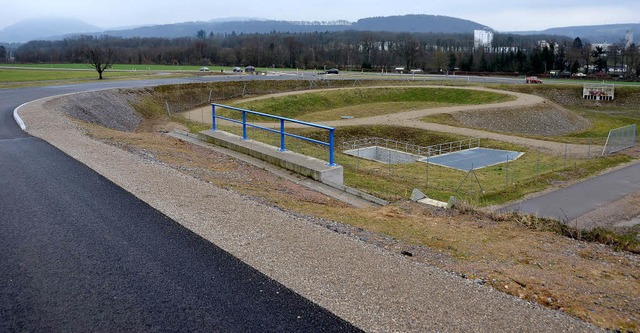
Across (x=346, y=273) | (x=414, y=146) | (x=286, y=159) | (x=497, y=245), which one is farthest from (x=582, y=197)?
(x=346, y=273)

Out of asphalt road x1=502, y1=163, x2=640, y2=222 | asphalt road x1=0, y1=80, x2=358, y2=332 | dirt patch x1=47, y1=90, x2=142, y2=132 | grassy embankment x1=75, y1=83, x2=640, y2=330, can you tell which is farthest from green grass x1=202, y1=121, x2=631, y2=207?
asphalt road x1=0, y1=80, x2=358, y2=332

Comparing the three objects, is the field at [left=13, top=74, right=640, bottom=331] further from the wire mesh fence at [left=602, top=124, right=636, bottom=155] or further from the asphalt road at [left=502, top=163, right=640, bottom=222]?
the wire mesh fence at [left=602, top=124, right=636, bottom=155]

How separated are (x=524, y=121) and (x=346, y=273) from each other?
40428 mm

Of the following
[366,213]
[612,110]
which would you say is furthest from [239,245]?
[612,110]

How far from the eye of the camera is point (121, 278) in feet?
20.9

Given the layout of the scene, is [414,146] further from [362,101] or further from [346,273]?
[346,273]

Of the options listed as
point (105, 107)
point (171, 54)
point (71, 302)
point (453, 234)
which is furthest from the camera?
point (171, 54)

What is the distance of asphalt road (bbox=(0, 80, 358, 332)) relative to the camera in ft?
17.8

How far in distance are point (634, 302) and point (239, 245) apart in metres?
5.75

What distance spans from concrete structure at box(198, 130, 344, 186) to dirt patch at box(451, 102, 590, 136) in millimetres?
26500

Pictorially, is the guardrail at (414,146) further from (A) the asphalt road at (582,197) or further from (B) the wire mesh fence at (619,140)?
(A) the asphalt road at (582,197)

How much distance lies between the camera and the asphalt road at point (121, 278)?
5.42 metres

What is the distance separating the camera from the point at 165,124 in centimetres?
3144

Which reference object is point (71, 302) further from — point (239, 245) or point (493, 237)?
point (493, 237)
